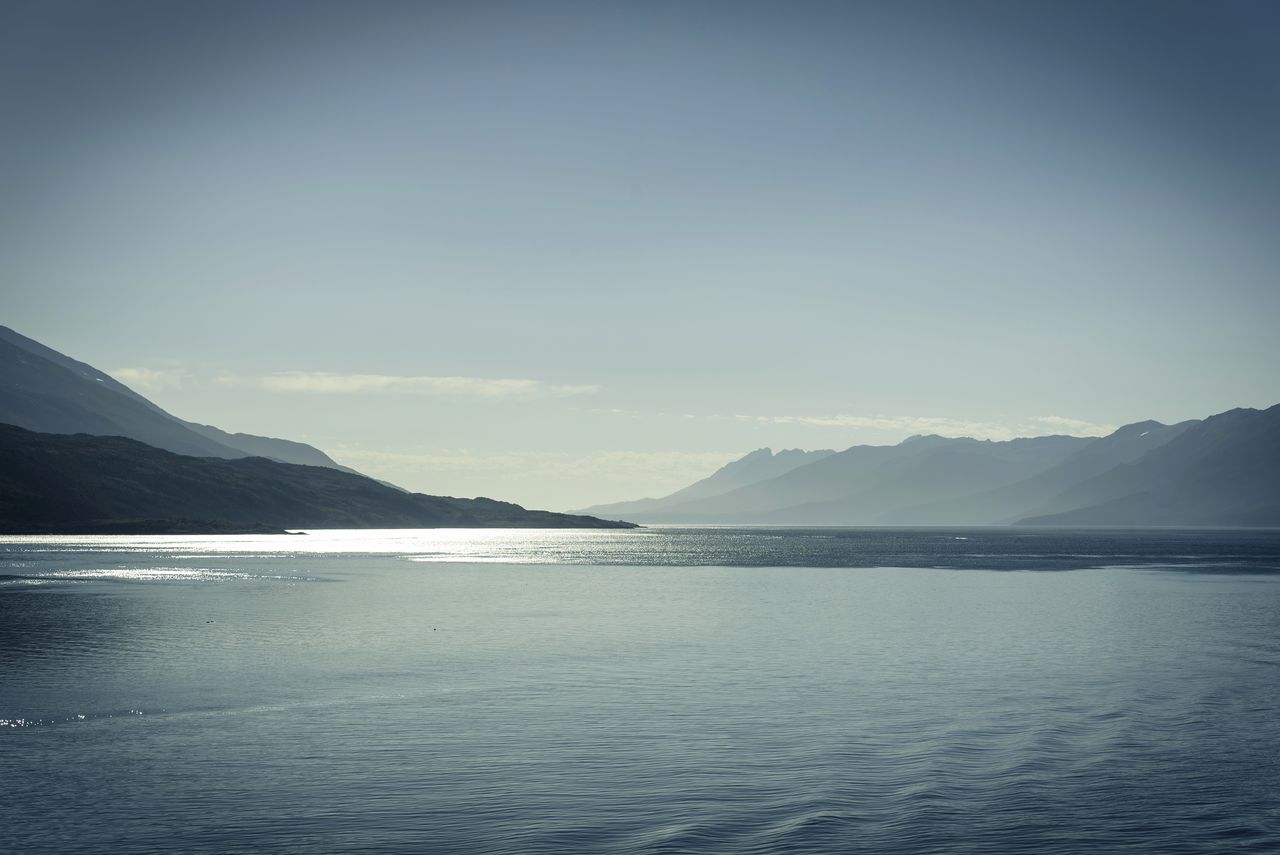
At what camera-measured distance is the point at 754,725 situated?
3756 cm

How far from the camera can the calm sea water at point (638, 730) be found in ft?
82.1

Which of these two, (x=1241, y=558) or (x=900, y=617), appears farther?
(x=1241, y=558)

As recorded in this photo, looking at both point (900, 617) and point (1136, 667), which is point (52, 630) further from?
point (1136, 667)

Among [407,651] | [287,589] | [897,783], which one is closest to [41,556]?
[287,589]

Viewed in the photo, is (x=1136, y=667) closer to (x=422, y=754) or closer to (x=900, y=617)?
(x=900, y=617)

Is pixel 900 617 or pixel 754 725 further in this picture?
pixel 900 617

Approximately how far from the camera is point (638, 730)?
120 ft

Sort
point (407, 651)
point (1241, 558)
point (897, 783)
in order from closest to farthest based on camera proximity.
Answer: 1. point (897, 783)
2. point (407, 651)
3. point (1241, 558)

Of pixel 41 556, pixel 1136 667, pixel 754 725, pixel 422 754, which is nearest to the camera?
pixel 422 754

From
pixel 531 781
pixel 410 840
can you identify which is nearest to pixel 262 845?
pixel 410 840

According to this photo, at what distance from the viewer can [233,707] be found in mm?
40750

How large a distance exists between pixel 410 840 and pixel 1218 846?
19.7m

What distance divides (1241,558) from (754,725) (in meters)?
187

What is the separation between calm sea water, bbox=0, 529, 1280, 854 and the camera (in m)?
25.0
